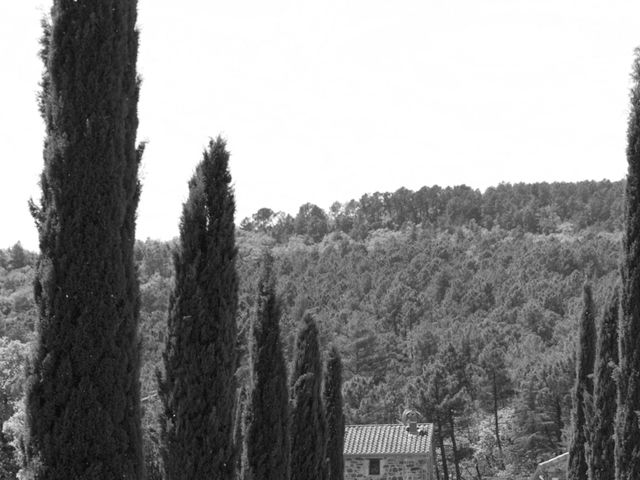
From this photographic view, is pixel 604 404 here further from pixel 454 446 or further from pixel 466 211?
pixel 466 211

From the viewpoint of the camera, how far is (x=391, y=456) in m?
39.5

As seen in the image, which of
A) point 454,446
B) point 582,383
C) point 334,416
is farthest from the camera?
point 454,446

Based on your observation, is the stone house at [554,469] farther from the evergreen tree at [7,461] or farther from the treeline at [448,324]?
the evergreen tree at [7,461]

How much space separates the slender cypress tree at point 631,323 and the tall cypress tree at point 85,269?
8.21 meters

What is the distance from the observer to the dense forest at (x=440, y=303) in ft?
178

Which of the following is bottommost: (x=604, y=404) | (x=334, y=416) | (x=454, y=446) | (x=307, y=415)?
(x=454, y=446)

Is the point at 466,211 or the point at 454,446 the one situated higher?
the point at 466,211

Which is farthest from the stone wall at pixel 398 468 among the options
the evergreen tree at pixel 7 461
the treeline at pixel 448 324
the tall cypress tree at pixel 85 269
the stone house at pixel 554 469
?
the tall cypress tree at pixel 85 269

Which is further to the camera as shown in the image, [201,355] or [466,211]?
[466,211]

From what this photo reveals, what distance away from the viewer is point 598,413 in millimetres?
22109

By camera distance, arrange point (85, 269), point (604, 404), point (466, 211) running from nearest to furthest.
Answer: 1. point (85, 269)
2. point (604, 404)
3. point (466, 211)

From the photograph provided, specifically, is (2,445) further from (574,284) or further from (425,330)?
(574,284)

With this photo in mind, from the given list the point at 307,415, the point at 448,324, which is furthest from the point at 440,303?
the point at 307,415

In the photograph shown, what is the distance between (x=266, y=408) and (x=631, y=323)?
7318mm
